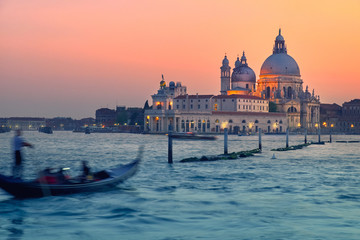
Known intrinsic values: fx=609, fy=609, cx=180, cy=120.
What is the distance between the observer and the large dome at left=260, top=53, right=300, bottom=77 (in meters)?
139

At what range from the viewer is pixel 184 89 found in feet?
500

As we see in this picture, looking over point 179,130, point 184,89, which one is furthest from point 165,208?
point 184,89

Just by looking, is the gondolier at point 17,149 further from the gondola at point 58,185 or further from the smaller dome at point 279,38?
the smaller dome at point 279,38

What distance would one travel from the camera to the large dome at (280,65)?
13888cm

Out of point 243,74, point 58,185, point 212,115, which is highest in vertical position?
point 243,74

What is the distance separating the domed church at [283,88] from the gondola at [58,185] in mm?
118316

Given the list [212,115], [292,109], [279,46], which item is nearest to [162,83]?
[212,115]

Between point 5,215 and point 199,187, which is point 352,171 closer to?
point 199,187

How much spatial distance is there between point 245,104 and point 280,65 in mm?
15709

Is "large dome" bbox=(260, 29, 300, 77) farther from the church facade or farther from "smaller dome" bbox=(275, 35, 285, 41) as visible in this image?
"smaller dome" bbox=(275, 35, 285, 41)

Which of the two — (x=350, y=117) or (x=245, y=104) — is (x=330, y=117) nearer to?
(x=350, y=117)

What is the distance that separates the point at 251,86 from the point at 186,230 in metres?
130

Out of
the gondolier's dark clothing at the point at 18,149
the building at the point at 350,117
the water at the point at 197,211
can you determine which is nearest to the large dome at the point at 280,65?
the building at the point at 350,117

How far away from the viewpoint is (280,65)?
13888cm
